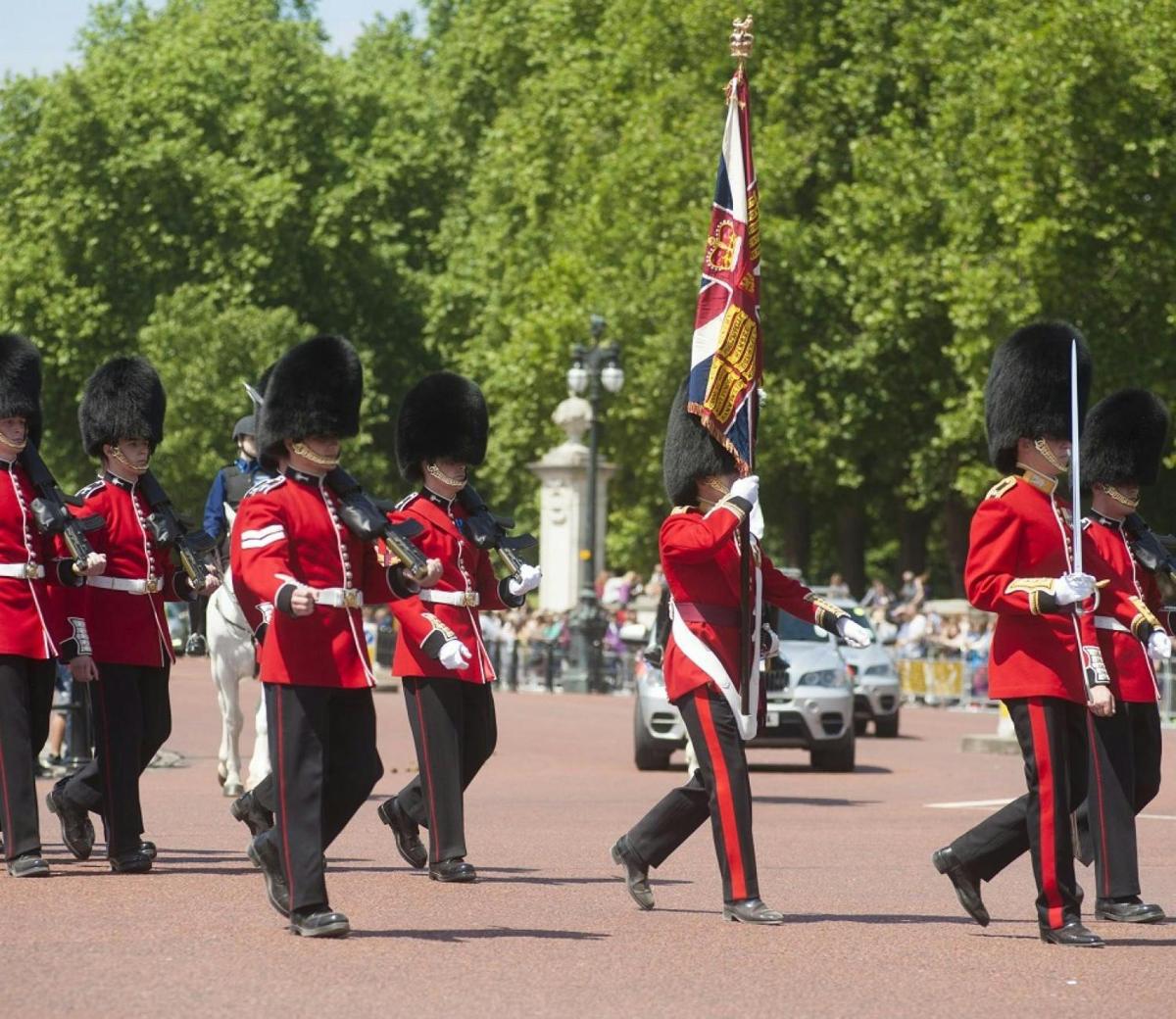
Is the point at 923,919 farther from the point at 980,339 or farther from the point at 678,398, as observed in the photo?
the point at 980,339

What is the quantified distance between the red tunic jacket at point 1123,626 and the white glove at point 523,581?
2.34 m

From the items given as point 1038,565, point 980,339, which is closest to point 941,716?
point 980,339

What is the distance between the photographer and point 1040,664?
30.7 ft

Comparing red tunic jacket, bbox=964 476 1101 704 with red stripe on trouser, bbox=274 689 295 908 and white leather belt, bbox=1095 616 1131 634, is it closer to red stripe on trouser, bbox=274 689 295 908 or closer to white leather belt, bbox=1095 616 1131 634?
white leather belt, bbox=1095 616 1131 634

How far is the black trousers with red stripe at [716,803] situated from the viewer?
975 centimetres

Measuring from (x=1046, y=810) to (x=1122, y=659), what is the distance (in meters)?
1.01

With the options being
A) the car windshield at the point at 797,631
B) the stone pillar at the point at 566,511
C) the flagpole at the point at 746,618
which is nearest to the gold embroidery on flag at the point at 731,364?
the flagpole at the point at 746,618

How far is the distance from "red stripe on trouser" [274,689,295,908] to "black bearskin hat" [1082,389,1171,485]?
3.42 meters

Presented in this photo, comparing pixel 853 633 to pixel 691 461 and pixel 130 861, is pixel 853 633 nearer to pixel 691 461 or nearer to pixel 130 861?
pixel 691 461

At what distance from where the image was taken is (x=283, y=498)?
9.34 meters

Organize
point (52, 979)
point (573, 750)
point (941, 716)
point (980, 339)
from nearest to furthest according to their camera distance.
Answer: point (52, 979) → point (573, 750) → point (941, 716) → point (980, 339)

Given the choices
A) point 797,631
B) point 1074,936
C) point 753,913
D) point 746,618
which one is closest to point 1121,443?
point 746,618

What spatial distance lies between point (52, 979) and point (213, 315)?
152 feet

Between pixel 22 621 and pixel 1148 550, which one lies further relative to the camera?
pixel 22 621
